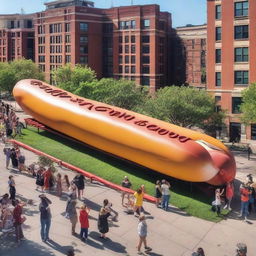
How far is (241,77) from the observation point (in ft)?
175

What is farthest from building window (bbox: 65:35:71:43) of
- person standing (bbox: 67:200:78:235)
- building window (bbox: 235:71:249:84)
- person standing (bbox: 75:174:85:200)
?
person standing (bbox: 67:200:78:235)

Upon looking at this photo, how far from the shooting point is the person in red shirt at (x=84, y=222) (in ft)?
52.9

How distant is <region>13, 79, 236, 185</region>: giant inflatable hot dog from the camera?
23500 mm

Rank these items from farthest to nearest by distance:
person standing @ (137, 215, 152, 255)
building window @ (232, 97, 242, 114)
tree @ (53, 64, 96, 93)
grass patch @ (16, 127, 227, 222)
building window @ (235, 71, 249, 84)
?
tree @ (53, 64, 96, 93)
building window @ (232, 97, 242, 114)
building window @ (235, 71, 249, 84)
grass patch @ (16, 127, 227, 222)
person standing @ (137, 215, 152, 255)

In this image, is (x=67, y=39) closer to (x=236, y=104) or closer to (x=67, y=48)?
(x=67, y=48)

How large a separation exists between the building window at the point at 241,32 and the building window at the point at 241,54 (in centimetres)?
146

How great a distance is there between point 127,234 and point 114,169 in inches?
381

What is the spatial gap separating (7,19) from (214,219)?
360ft

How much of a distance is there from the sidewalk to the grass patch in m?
1.13

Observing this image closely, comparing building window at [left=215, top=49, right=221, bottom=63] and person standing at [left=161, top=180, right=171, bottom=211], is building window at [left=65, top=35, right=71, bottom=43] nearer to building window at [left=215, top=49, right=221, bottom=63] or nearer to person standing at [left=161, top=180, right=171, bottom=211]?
building window at [left=215, top=49, right=221, bottom=63]

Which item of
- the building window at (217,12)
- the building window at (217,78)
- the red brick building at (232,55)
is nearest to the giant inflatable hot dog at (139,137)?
the red brick building at (232,55)

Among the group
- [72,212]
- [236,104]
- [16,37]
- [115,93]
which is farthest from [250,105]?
[16,37]

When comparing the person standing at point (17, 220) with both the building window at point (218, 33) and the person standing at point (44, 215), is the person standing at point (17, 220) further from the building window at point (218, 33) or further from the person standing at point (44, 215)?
the building window at point (218, 33)

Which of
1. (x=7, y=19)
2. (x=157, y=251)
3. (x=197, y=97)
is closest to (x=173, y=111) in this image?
(x=197, y=97)
